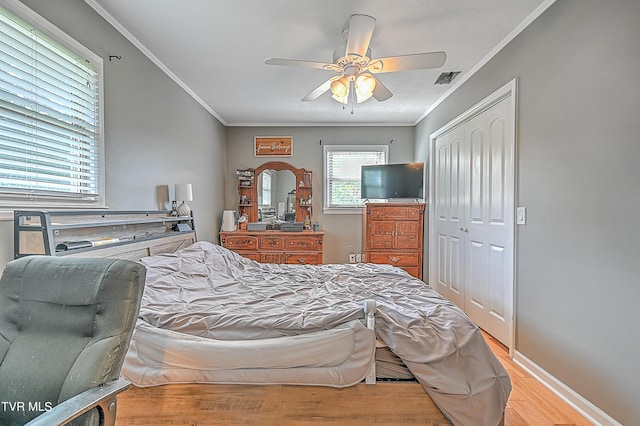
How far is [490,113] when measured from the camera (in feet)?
9.25

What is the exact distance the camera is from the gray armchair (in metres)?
0.97

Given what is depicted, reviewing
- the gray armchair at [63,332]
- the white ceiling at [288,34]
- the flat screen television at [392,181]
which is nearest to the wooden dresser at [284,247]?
the flat screen television at [392,181]

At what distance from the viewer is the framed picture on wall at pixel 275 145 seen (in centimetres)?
491

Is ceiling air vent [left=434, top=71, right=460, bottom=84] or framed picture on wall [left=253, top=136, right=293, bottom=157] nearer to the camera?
ceiling air vent [left=434, top=71, right=460, bottom=84]

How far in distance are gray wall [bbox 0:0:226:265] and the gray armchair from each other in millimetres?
708

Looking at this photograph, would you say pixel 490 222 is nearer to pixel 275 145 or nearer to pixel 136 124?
pixel 136 124

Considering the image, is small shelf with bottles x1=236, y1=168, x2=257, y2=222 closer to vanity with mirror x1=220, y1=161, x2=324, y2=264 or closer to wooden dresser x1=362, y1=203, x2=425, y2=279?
vanity with mirror x1=220, y1=161, x2=324, y2=264

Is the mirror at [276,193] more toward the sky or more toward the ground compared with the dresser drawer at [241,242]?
more toward the sky

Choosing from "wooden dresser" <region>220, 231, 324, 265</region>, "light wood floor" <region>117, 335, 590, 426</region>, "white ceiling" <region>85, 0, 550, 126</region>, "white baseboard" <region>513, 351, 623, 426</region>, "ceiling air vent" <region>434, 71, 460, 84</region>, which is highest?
"ceiling air vent" <region>434, 71, 460, 84</region>

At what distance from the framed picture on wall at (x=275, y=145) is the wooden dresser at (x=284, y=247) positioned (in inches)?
53.8

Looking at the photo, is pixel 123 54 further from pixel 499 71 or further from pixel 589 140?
pixel 589 140

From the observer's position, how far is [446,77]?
127 inches

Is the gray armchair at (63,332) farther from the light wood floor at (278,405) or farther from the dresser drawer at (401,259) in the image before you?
the dresser drawer at (401,259)

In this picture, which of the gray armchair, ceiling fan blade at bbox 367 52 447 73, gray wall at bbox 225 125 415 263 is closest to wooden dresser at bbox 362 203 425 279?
gray wall at bbox 225 125 415 263
